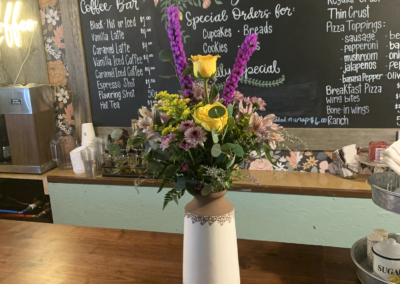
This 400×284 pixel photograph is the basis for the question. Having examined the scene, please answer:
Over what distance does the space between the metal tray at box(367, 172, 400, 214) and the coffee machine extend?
2135 mm

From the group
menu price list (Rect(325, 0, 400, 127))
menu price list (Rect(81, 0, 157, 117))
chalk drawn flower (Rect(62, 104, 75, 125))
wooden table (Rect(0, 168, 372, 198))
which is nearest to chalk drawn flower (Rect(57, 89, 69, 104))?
chalk drawn flower (Rect(62, 104, 75, 125))

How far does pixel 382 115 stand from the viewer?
6.63ft

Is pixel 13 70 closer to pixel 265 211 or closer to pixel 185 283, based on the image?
pixel 265 211

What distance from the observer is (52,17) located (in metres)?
2.48

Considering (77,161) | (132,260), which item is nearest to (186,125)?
(132,260)

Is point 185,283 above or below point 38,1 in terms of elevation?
below

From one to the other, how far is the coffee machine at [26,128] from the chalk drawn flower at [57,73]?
10 cm

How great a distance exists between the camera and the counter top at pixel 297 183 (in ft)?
6.15

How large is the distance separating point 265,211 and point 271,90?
0.75 meters

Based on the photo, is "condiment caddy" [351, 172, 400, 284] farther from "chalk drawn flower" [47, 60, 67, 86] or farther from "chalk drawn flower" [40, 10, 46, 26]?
"chalk drawn flower" [40, 10, 46, 26]

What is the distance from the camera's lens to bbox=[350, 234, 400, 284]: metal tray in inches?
35.9

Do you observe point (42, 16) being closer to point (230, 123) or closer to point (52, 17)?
point (52, 17)

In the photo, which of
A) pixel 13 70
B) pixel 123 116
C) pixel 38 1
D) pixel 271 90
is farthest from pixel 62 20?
pixel 271 90

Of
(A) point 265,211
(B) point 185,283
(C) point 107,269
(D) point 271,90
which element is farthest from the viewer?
(D) point 271,90
